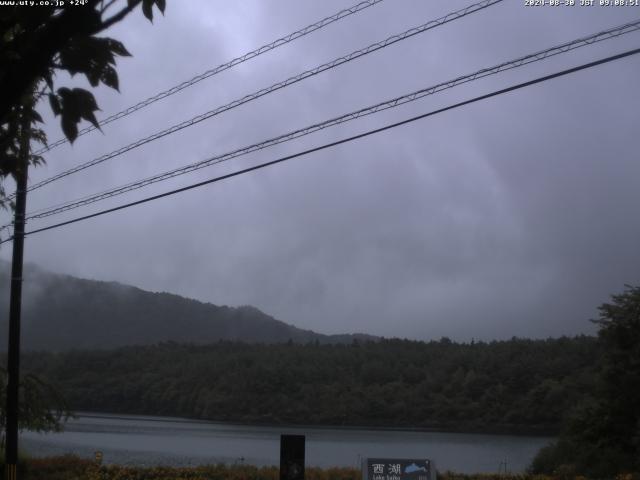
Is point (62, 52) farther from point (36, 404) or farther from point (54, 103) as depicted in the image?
point (36, 404)

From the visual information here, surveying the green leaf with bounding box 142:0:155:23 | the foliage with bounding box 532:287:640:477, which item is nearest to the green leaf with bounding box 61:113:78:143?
the green leaf with bounding box 142:0:155:23

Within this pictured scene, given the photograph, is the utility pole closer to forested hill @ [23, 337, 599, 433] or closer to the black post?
forested hill @ [23, 337, 599, 433]

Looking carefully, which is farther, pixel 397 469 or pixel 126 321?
pixel 126 321

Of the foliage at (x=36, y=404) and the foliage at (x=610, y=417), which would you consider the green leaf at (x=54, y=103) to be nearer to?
the foliage at (x=36, y=404)

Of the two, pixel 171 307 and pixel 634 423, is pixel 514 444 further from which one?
pixel 171 307

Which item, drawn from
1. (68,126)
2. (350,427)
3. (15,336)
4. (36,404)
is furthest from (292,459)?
(68,126)

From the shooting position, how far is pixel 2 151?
478 cm

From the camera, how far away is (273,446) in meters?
23.2

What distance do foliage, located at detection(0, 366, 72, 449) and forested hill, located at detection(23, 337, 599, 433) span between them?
9.68 feet

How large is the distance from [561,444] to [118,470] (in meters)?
11.6

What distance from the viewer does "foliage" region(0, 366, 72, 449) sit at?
1923 centimetres

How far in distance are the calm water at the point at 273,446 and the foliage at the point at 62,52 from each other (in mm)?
15904

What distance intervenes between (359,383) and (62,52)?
18974 mm

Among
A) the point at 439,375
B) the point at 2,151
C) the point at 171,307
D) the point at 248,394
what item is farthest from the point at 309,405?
the point at 171,307
